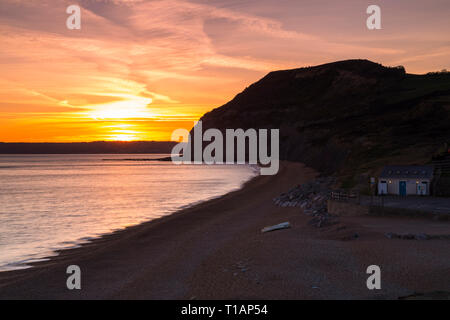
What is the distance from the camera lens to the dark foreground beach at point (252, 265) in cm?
1442

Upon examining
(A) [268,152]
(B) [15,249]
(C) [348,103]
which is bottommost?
(B) [15,249]

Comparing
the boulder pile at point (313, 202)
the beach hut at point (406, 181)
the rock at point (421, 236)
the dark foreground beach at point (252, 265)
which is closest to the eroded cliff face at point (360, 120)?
the beach hut at point (406, 181)

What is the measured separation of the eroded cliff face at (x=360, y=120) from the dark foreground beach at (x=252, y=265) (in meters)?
18.7

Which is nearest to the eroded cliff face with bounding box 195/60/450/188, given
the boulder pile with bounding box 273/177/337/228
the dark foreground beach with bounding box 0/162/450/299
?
the boulder pile with bounding box 273/177/337/228

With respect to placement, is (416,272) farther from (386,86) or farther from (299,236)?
(386,86)

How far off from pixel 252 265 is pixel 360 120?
99171 millimetres

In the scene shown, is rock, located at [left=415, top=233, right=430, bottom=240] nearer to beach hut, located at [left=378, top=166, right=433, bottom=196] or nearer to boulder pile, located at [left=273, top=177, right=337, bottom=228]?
boulder pile, located at [left=273, top=177, right=337, bottom=228]

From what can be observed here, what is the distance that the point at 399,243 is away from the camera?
19109 millimetres

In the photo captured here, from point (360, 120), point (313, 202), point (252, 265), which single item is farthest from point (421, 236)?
point (360, 120)

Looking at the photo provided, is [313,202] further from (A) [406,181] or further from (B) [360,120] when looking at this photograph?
(B) [360,120]
